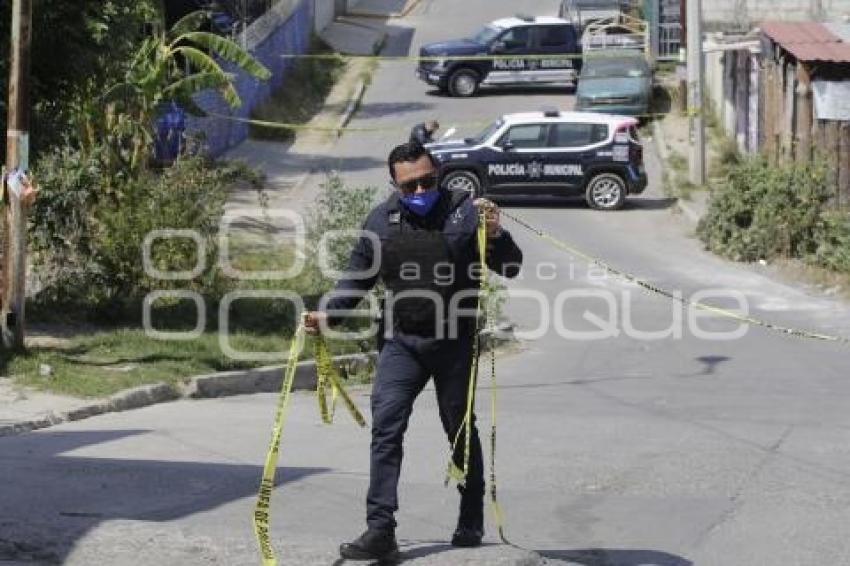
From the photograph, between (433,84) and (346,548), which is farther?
(433,84)

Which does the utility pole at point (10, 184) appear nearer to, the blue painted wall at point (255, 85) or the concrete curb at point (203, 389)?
the concrete curb at point (203, 389)

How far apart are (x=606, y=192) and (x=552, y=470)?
65.6ft

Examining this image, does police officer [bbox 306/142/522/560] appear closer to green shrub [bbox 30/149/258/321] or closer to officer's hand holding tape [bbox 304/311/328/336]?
officer's hand holding tape [bbox 304/311/328/336]

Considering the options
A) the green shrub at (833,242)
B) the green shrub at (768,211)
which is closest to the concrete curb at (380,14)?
the green shrub at (768,211)

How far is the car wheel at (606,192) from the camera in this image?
96.8 feet

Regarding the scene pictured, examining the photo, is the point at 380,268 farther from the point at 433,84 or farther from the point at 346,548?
the point at 433,84

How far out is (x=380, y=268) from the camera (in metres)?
7.00

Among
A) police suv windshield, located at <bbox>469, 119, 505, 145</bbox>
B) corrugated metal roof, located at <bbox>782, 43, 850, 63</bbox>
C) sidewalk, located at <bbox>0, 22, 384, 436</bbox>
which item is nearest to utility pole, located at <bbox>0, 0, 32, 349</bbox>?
sidewalk, located at <bbox>0, 22, 384, 436</bbox>

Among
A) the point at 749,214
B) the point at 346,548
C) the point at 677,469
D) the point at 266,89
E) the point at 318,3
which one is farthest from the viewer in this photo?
the point at 318,3

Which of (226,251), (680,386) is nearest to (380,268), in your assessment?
(680,386)

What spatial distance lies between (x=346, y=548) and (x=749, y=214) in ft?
63.2

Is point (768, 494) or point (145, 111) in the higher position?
point (145, 111)

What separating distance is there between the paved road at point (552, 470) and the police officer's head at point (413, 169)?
1.64 m

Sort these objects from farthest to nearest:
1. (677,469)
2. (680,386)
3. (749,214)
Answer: (749,214) < (680,386) < (677,469)
